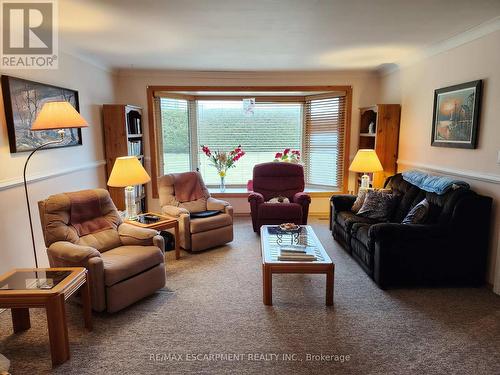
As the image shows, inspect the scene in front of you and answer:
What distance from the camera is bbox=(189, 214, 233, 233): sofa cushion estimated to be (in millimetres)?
3943

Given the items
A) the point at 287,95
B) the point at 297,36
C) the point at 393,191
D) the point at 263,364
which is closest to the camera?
the point at 263,364

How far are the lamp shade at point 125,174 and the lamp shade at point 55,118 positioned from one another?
844 millimetres

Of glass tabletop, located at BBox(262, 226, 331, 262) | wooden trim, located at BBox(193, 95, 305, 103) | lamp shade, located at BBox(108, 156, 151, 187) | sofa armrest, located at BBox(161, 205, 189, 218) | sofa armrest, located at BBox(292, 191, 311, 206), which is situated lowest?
A: glass tabletop, located at BBox(262, 226, 331, 262)

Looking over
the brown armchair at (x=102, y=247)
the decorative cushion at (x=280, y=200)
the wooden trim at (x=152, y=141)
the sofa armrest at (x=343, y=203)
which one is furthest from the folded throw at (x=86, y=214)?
the sofa armrest at (x=343, y=203)

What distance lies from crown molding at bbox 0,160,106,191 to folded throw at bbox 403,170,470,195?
3.93 metres

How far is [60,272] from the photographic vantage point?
235cm

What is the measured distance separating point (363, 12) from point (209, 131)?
3.82 metres

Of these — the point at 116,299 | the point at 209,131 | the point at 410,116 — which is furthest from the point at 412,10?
the point at 209,131

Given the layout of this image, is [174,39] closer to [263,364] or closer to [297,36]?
[297,36]

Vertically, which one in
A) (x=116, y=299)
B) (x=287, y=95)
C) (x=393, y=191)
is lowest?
(x=116, y=299)

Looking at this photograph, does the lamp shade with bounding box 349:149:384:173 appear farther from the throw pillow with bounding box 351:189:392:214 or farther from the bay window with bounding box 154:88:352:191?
the bay window with bounding box 154:88:352:191

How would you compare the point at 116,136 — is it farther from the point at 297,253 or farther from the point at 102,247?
the point at 297,253

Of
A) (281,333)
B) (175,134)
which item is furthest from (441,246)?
(175,134)

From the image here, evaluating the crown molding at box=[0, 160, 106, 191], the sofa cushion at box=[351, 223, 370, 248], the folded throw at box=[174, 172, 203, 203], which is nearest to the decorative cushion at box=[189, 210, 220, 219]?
the folded throw at box=[174, 172, 203, 203]
